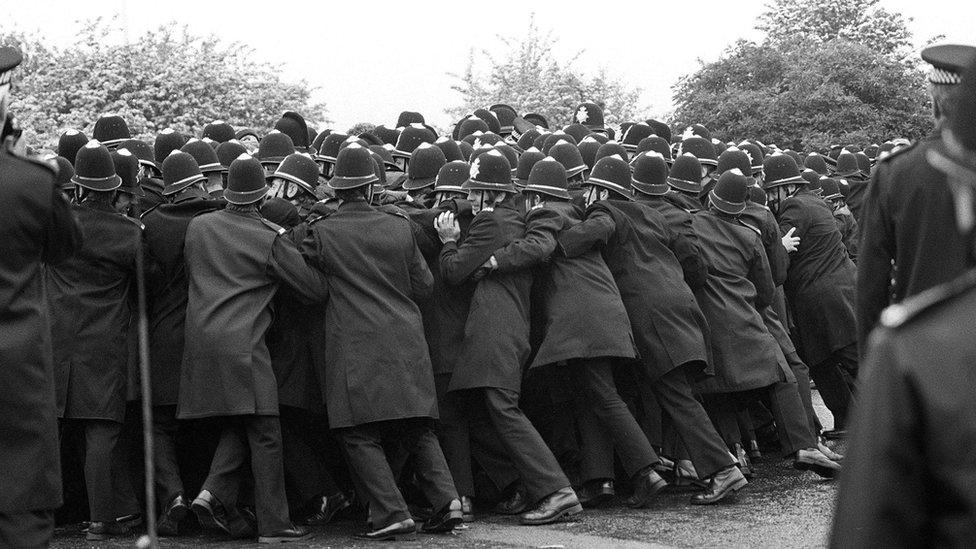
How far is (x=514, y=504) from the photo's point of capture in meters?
A: 8.25

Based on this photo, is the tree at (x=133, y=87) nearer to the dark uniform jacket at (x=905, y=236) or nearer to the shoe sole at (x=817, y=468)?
the shoe sole at (x=817, y=468)

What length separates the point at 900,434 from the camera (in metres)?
1.88

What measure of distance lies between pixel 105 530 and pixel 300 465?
44.8 inches

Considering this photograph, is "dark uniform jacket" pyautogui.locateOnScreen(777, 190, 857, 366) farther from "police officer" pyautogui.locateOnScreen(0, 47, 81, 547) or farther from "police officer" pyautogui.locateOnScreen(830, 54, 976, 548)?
"police officer" pyautogui.locateOnScreen(830, 54, 976, 548)

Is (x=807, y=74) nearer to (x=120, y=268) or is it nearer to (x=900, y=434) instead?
(x=120, y=268)

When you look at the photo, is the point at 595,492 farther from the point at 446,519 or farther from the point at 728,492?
the point at 446,519

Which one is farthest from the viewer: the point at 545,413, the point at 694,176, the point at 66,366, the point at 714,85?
the point at 714,85

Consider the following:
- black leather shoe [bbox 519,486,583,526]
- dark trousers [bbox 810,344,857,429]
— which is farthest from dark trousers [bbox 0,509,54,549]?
dark trousers [bbox 810,344,857,429]

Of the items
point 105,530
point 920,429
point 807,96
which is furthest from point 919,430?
point 807,96

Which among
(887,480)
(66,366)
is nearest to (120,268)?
(66,366)

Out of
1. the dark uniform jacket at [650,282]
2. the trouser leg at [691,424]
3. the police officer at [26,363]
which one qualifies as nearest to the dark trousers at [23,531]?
the police officer at [26,363]

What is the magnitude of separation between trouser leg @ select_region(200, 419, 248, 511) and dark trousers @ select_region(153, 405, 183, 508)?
26 cm

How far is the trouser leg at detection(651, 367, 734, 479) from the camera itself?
8.29 meters

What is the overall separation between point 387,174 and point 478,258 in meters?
2.17
